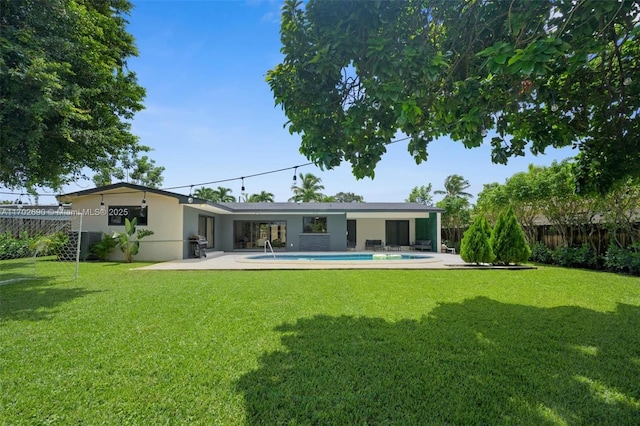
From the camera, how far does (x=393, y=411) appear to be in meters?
2.74

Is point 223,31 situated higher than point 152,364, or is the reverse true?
point 223,31

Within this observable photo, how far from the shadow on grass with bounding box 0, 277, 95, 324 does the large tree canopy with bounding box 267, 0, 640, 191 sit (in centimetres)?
576

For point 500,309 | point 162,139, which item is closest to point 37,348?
point 500,309

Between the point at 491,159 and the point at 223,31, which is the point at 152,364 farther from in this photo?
the point at 223,31

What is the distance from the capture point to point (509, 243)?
12.3 m

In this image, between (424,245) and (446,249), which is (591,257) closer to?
(446,249)

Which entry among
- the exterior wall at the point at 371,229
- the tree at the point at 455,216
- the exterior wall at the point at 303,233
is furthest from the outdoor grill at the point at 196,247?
the tree at the point at 455,216

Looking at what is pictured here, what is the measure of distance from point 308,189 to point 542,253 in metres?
24.4

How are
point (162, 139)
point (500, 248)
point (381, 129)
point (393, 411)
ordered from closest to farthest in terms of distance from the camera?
1. point (393, 411)
2. point (381, 129)
3. point (500, 248)
4. point (162, 139)

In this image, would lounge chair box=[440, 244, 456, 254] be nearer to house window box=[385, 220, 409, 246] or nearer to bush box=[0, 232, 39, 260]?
house window box=[385, 220, 409, 246]

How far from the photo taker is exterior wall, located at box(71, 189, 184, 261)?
16.4 metres

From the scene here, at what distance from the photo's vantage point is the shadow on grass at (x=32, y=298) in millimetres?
5758

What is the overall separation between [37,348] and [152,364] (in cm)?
179

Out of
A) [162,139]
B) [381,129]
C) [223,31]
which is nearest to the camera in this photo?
[381,129]
